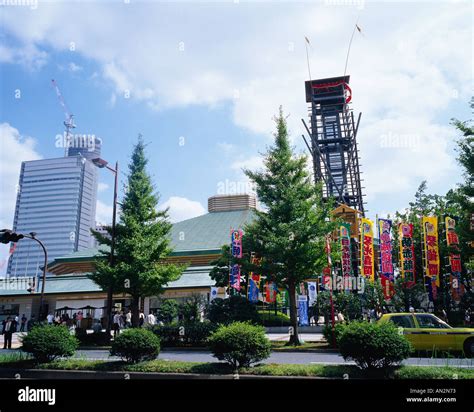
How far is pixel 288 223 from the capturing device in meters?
20.6

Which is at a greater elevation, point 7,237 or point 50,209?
point 50,209

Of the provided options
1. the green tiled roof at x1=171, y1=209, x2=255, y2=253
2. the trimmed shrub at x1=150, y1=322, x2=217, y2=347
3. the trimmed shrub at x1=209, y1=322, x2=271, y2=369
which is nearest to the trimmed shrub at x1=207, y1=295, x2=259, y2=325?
the trimmed shrub at x1=150, y1=322, x2=217, y2=347

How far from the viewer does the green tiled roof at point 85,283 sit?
3449 centimetres

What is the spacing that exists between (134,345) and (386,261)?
70.2 feet

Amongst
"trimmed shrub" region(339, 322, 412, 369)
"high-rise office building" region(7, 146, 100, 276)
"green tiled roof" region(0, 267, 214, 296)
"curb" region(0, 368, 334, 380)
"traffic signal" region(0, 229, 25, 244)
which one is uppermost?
"high-rise office building" region(7, 146, 100, 276)

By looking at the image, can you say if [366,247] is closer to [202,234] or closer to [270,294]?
[270,294]

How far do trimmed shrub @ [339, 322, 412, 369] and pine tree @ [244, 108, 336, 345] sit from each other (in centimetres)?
922

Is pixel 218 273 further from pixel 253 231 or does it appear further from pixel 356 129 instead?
pixel 356 129

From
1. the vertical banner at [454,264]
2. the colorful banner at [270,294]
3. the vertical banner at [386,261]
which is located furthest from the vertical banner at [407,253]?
the colorful banner at [270,294]

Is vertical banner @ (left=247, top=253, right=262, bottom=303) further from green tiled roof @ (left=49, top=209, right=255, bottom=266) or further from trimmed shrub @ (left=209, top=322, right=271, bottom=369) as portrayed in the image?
trimmed shrub @ (left=209, top=322, right=271, bottom=369)

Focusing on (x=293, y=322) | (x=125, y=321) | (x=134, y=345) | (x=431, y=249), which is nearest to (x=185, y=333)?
(x=293, y=322)

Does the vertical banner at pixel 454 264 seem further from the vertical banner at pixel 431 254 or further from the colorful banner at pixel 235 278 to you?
the colorful banner at pixel 235 278

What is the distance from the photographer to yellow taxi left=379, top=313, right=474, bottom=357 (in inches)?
571

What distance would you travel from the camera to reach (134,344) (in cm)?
1209
